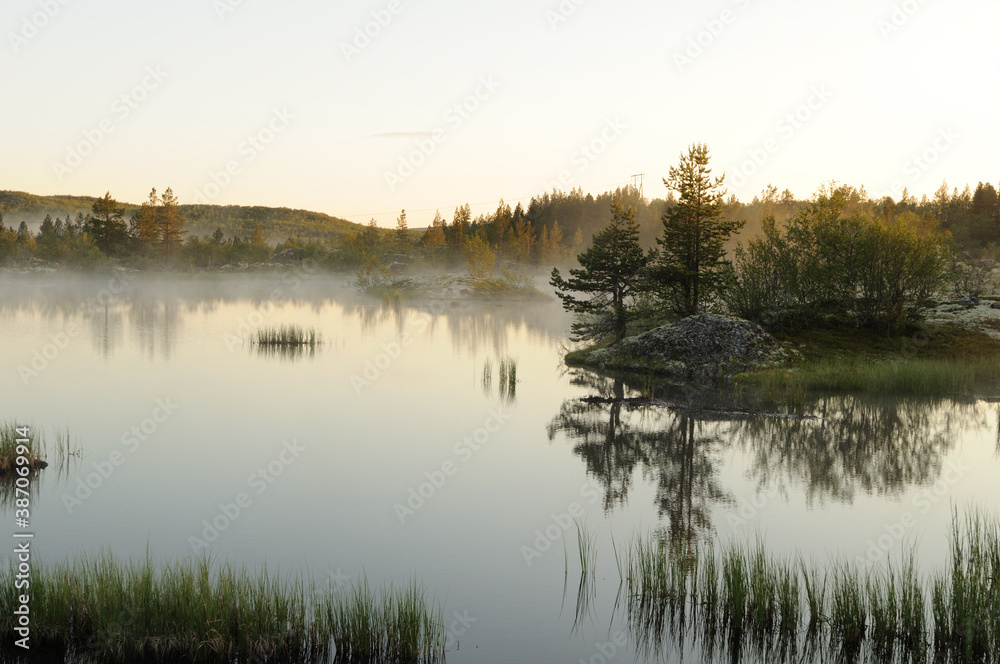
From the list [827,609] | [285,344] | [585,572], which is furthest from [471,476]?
[285,344]

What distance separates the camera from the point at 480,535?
39.6ft

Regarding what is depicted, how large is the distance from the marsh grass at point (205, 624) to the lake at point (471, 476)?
72 cm

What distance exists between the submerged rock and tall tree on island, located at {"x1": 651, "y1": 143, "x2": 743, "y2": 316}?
353cm

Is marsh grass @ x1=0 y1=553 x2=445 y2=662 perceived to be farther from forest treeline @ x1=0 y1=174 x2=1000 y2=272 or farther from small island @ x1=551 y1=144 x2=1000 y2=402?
forest treeline @ x1=0 y1=174 x2=1000 y2=272

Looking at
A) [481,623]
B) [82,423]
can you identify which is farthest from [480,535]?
[82,423]

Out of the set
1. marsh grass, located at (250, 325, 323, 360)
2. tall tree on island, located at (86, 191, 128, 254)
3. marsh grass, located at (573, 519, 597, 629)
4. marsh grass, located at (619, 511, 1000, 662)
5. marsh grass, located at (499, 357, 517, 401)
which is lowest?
marsh grass, located at (573, 519, 597, 629)

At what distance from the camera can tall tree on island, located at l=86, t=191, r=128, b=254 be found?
4058 inches

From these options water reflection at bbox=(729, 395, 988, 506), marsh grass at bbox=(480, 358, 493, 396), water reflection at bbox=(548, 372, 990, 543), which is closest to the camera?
water reflection at bbox=(548, 372, 990, 543)

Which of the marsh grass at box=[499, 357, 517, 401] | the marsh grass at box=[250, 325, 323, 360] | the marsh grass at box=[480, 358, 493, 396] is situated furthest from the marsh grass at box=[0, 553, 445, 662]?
the marsh grass at box=[250, 325, 323, 360]

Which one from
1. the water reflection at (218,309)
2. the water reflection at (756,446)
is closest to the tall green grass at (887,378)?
the water reflection at (756,446)

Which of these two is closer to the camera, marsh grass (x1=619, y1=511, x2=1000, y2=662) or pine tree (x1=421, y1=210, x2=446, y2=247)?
marsh grass (x1=619, y1=511, x2=1000, y2=662)

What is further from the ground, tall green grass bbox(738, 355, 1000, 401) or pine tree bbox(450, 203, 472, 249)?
pine tree bbox(450, 203, 472, 249)

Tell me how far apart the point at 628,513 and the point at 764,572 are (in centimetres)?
392

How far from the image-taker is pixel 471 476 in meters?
15.8
